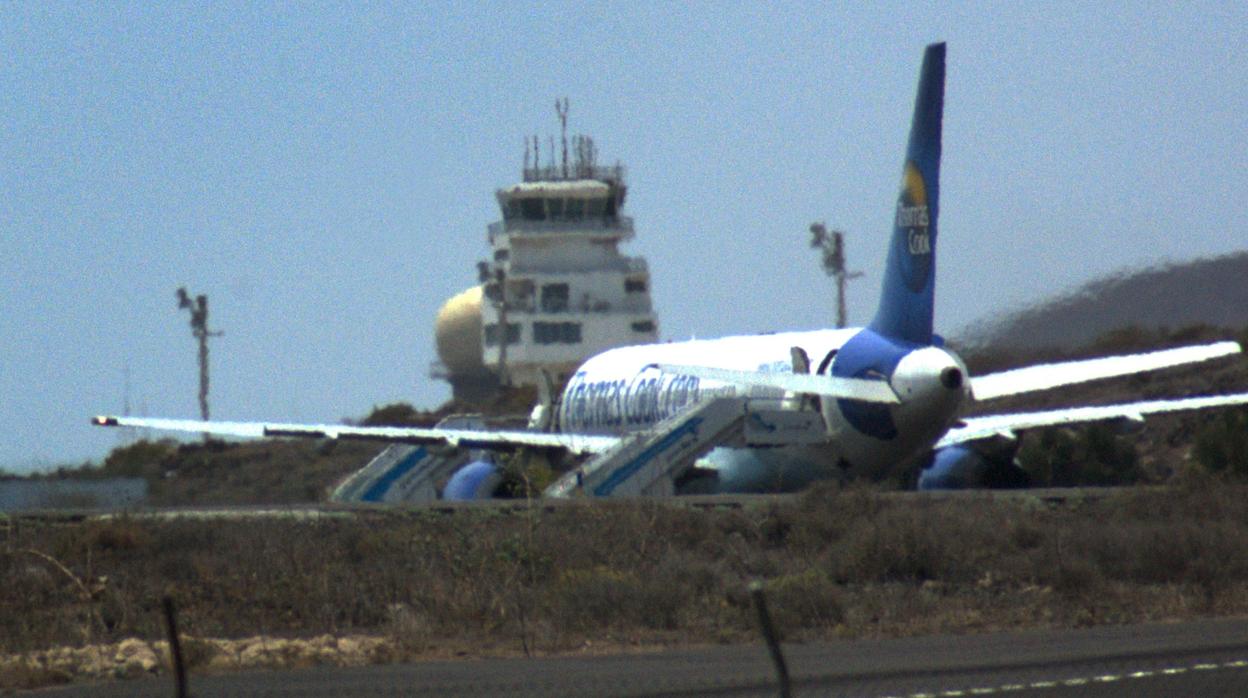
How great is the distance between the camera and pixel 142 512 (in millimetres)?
27203

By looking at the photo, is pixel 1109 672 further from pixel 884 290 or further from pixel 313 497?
pixel 313 497

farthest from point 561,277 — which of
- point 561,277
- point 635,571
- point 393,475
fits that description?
point 635,571

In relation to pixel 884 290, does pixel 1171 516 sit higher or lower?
lower

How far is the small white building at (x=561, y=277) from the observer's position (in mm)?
83125

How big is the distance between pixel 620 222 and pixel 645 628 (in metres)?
66.5

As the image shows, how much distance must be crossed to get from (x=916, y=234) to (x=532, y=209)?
52178 mm

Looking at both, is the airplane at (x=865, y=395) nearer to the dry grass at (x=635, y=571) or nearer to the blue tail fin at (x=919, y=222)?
the blue tail fin at (x=919, y=222)

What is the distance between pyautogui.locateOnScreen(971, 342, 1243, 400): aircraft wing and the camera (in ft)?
99.4

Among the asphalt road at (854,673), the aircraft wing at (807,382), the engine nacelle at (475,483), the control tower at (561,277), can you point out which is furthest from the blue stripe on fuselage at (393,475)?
the control tower at (561,277)

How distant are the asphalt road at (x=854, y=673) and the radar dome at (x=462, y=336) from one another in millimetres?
77049

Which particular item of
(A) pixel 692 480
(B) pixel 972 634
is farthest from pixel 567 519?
(A) pixel 692 480

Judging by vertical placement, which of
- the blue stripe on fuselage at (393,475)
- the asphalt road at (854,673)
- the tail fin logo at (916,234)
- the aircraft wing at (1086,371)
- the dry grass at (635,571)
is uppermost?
the tail fin logo at (916,234)

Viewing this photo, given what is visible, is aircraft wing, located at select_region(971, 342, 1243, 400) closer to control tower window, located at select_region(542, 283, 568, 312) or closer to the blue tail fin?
the blue tail fin

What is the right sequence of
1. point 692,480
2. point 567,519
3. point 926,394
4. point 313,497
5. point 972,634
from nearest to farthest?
point 972,634
point 567,519
point 926,394
point 692,480
point 313,497
